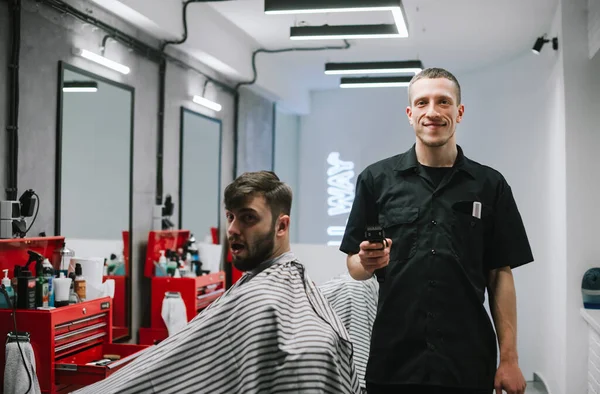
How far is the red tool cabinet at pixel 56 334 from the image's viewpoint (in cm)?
350

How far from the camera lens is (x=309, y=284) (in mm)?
1984

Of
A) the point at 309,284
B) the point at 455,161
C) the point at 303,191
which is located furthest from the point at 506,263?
the point at 303,191

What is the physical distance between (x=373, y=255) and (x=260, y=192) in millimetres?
412

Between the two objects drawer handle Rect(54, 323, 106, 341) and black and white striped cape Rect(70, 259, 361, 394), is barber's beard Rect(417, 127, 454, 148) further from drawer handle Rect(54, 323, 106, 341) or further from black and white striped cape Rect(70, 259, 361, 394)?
drawer handle Rect(54, 323, 106, 341)

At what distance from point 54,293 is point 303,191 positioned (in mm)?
6890

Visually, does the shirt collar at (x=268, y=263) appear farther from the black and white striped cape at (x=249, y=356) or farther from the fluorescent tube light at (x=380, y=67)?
the fluorescent tube light at (x=380, y=67)

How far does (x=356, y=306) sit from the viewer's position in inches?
162

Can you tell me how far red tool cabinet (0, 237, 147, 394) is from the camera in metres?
3.50

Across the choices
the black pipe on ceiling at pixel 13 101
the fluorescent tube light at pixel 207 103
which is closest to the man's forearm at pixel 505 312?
the black pipe on ceiling at pixel 13 101

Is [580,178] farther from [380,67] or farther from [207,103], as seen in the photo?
[207,103]

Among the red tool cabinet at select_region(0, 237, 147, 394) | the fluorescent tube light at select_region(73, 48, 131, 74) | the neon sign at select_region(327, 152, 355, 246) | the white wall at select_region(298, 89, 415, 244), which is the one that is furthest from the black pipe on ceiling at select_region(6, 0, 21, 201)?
the neon sign at select_region(327, 152, 355, 246)

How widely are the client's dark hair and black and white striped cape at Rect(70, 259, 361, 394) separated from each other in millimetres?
240

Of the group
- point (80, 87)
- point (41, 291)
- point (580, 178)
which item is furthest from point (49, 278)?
point (580, 178)

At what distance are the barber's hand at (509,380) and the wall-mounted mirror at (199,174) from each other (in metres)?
4.82
